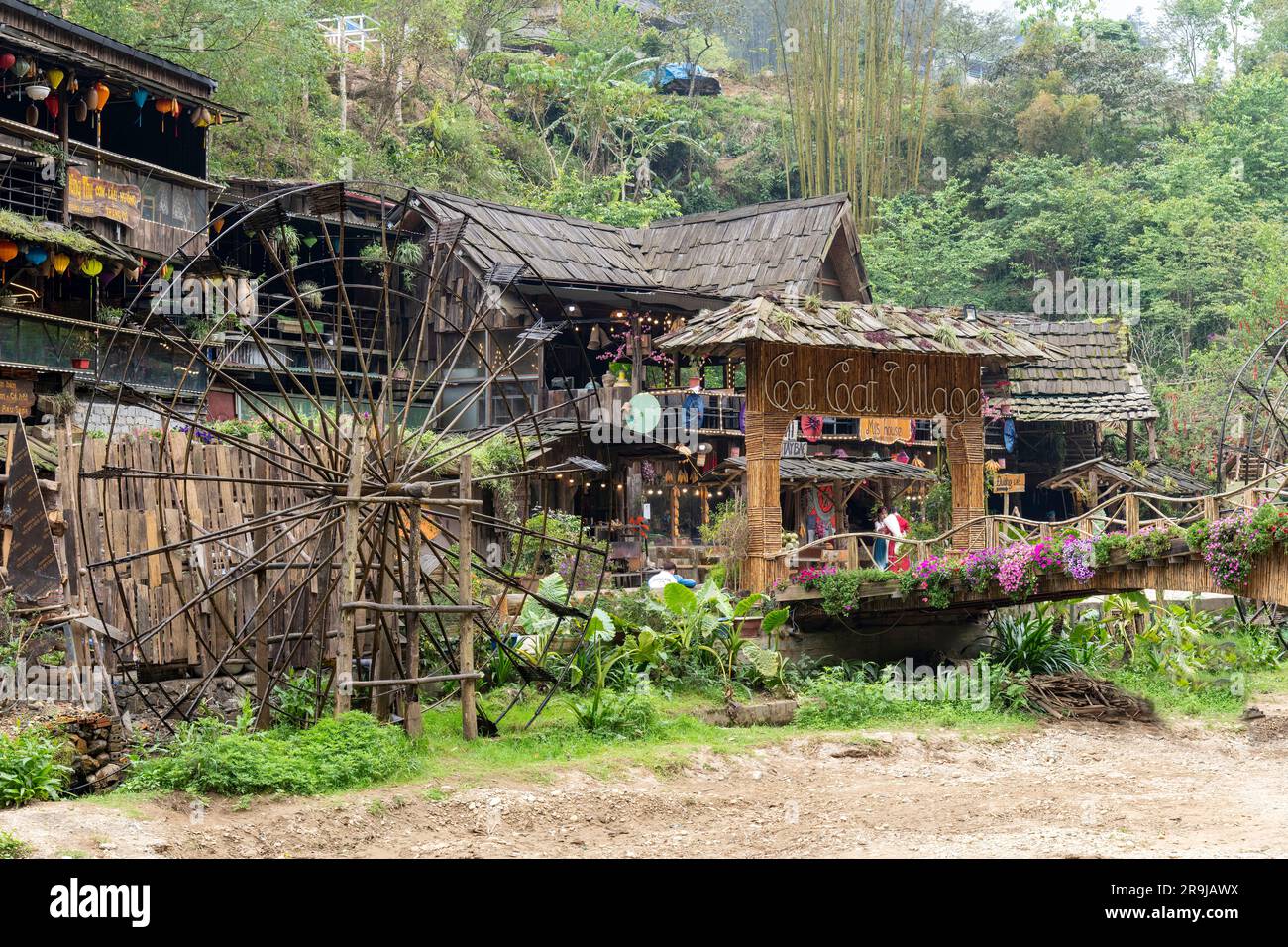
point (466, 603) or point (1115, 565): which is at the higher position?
point (1115, 565)

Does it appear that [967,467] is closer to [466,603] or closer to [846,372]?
[846,372]

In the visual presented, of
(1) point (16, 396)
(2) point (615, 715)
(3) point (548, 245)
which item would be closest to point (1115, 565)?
(2) point (615, 715)

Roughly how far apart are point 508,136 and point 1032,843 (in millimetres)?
40536

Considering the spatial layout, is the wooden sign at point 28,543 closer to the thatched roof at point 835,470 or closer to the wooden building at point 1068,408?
the thatched roof at point 835,470

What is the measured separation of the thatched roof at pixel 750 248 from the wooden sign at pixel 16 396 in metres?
14.3

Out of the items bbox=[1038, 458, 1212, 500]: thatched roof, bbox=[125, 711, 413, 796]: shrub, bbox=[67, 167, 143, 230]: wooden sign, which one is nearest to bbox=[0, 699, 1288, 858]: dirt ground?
bbox=[125, 711, 413, 796]: shrub

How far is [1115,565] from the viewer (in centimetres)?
1922

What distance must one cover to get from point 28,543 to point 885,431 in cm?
2237

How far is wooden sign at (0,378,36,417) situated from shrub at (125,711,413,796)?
1369 centimetres

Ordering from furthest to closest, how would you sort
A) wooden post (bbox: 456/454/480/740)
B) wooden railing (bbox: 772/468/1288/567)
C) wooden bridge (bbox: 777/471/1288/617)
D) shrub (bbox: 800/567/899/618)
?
shrub (bbox: 800/567/899/618) → wooden railing (bbox: 772/468/1288/567) → wooden bridge (bbox: 777/471/1288/617) → wooden post (bbox: 456/454/480/740)

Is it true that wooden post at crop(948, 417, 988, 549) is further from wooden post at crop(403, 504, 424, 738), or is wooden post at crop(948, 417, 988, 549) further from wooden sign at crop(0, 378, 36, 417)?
wooden sign at crop(0, 378, 36, 417)

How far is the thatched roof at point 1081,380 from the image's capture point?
3538 cm

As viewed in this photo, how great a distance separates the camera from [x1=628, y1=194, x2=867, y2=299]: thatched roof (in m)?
33.5

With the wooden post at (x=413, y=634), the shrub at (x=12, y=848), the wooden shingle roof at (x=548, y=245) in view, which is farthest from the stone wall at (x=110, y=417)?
the shrub at (x=12, y=848)
